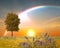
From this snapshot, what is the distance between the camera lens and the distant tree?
14.4 metres

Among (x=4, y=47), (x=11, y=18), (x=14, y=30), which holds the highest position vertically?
(x=11, y=18)

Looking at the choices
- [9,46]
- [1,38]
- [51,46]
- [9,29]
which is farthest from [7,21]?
[51,46]

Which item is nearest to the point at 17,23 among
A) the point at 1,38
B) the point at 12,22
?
the point at 12,22

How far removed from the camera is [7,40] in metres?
8.55

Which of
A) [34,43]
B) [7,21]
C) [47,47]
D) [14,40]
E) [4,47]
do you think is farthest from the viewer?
[7,21]

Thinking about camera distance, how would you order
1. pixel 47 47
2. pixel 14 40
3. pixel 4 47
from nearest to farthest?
1. pixel 47 47
2. pixel 4 47
3. pixel 14 40

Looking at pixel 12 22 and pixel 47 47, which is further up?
pixel 12 22

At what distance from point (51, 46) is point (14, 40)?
4208 mm

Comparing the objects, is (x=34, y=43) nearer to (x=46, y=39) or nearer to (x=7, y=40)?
(x=46, y=39)

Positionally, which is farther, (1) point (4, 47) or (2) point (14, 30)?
(2) point (14, 30)

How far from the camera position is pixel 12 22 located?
49.1 feet

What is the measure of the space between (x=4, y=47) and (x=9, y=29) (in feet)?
23.0

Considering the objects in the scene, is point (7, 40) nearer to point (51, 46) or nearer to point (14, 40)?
point (14, 40)

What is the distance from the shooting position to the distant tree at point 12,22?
14398 mm
